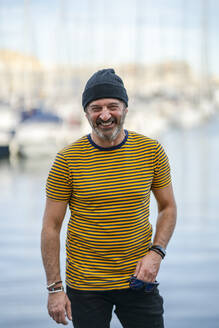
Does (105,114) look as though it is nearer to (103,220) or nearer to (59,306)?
(103,220)

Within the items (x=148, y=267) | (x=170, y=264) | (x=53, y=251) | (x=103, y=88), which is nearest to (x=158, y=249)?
(x=148, y=267)

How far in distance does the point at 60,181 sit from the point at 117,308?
2.20ft

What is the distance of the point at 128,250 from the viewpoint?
9.96 feet

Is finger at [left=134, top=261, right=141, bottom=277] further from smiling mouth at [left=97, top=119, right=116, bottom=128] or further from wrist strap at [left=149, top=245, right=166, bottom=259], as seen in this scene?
smiling mouth at [left=97, top=119, right=116, bottom=128]

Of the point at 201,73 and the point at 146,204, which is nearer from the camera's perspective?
the point at 146,204

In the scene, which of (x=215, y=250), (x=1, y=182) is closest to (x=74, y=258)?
(x=215, y=250)

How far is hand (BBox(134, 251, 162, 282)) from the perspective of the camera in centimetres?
302

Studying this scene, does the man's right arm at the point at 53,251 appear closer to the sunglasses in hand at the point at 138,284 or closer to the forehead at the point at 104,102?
the sunglasses in hand at the point at 138,284

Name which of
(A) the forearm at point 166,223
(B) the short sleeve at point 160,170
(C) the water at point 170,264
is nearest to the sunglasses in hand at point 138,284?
(A) the forearm at point 166,223

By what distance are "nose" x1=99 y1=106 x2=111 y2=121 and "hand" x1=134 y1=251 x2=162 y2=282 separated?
668 mm

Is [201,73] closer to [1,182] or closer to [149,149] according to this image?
[1,182]

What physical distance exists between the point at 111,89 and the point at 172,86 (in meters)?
68.2

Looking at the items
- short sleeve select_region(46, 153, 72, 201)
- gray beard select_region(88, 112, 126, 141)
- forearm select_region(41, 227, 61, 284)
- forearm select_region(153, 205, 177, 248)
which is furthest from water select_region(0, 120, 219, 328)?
gray beard select_region(88, 112, 126, 141)

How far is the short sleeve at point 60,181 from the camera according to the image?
3.02 m
